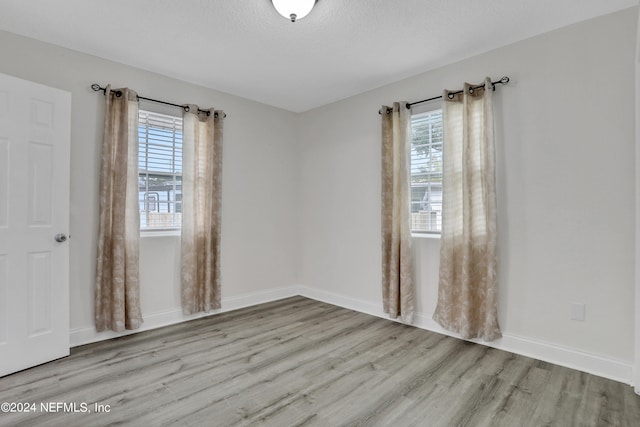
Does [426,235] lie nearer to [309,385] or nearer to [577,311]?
[577,311]

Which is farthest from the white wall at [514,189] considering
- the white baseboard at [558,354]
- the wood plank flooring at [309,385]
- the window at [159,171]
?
the wood plank flooring at [309,385]

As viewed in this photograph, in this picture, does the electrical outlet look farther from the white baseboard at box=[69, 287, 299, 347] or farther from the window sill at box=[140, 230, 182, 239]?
the window sill at box=[140, 230, 182, 239]

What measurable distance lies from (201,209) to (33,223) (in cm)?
144

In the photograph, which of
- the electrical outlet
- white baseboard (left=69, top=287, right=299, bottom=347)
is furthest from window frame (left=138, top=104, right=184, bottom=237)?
the electrical outlet

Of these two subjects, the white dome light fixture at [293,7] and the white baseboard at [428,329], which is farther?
the white baseboard at [428,329]

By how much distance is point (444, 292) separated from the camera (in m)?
3.07

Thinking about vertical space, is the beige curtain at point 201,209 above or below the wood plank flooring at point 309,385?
above

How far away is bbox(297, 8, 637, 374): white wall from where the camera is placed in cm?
232

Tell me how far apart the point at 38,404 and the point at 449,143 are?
360cm

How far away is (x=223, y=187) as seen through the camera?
12.8 feet

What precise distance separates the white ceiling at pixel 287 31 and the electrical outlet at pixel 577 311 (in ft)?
7.03

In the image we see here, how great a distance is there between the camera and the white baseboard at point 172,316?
9.50 ft

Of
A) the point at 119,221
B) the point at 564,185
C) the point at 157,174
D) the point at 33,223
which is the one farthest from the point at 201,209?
the point at 564,185

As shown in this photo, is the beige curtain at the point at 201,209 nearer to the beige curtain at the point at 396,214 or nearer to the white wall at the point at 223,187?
the white wall at the point at 223,187
